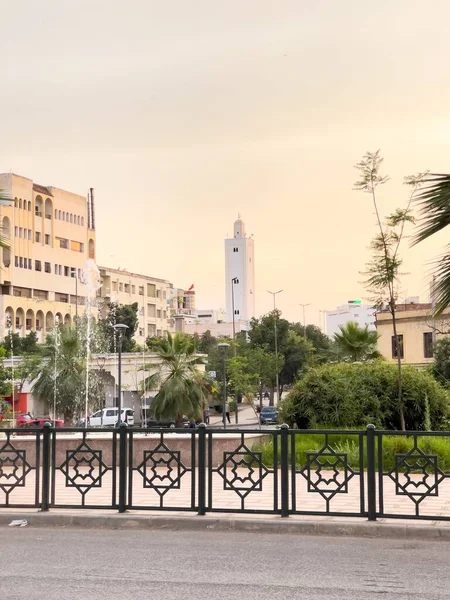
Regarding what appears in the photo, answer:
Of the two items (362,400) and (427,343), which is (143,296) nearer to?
(427,343)

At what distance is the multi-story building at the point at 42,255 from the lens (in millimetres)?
92875

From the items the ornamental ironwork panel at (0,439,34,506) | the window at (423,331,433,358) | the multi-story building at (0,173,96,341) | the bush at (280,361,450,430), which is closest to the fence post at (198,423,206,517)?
the ornamental ironwork panel at (0,439,34,506)

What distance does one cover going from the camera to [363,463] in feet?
37.0

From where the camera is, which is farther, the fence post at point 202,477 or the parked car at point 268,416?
the parked car at point 268,416

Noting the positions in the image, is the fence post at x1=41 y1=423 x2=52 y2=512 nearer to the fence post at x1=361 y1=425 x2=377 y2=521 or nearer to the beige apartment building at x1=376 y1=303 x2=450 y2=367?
the fence post at x1=361 y1=425 x2=377 y2=521

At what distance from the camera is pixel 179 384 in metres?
48.5

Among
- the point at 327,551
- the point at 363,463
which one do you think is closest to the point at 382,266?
the point at 363,463

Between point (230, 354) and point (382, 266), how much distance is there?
62.2 metres

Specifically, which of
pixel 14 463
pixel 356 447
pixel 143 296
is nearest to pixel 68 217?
pixel 143 296

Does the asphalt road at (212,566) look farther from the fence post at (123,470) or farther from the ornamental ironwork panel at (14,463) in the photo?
the ornamental ironwork panel at (14,463)

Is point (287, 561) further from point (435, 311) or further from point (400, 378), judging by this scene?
point (400, 378)

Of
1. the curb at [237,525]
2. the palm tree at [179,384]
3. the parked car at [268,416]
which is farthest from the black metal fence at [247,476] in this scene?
the parked car at [268,416]

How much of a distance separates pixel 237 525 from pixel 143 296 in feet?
350

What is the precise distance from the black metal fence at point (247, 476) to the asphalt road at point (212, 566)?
752 millimetres
